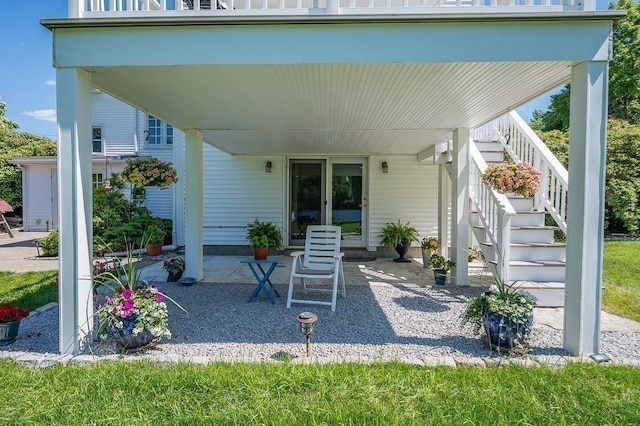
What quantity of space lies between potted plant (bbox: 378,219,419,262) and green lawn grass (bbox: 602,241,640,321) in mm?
3402

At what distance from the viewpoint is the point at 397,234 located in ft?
A: 25.5

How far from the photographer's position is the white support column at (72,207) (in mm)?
2904

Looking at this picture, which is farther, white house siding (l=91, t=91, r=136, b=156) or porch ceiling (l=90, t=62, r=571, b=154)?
white house siding (l=91, t=91, r=136, b=156)

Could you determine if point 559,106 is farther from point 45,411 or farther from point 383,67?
point 45,411

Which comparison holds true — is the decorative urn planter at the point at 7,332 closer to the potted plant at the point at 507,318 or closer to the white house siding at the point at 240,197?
the potted plant at the point at 507,318

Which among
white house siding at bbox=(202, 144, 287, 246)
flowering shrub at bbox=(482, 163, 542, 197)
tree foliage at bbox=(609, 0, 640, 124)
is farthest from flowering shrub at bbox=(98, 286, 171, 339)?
tree foliage at bbox=(609, 0, 640, 124)

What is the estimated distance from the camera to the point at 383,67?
3.02 m

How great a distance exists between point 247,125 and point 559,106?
1491 centimetres

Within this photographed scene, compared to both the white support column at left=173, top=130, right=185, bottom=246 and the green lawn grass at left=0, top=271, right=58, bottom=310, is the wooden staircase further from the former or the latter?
the white support column at left=173, top=130, right=185, bottom=246

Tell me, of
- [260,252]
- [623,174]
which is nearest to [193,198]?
[260,252]

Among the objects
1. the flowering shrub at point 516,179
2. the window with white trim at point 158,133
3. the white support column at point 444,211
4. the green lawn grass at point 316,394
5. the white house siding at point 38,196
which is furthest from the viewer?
the white house siding at point 38,196

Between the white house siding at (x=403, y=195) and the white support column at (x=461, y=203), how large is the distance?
280 centimetres

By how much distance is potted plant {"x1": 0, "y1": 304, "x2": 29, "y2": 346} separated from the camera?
308 centimetres

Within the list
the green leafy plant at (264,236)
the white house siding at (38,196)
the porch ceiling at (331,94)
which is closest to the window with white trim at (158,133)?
the white house siding at (38,196)
